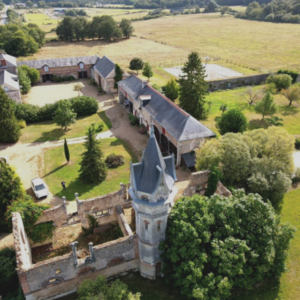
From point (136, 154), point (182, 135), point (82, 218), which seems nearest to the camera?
point (82, 218)

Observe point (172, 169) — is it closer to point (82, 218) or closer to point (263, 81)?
point (82, 218)

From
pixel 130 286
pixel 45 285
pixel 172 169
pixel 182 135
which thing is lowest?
pixel 130 286

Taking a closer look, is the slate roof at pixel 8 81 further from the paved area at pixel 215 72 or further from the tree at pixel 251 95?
the tree at pixel 251 95

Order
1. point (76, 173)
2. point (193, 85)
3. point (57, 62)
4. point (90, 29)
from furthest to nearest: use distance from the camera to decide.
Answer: point (90, 29)
point (57, 62)
point (193, 85)
point (76, 173)

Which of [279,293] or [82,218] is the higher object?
[82,218]

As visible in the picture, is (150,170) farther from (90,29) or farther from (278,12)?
(278,12)

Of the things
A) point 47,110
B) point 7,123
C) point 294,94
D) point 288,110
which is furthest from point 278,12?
point 7,123

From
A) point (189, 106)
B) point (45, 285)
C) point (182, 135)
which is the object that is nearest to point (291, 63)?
point (189, 106)

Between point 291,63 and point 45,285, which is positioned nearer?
point 45,285
